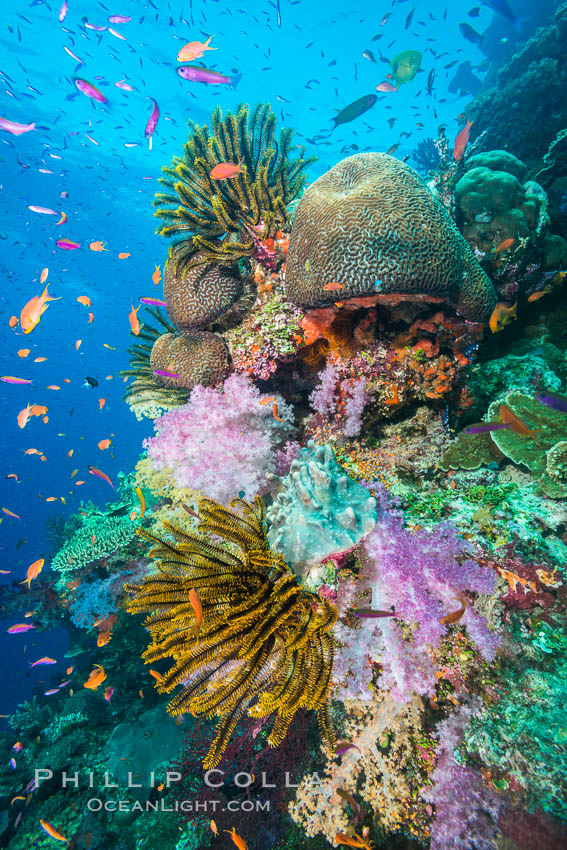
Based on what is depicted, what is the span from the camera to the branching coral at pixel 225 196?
498 centimetres

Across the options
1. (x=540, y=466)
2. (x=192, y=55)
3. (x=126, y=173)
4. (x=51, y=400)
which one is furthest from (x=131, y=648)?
(x=51, y=400)

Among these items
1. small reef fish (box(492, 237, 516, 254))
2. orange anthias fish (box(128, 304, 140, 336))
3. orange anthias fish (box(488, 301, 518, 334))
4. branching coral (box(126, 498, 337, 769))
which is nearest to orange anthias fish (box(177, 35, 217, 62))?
orange anthias fish (box(128, 304, 140, 336))

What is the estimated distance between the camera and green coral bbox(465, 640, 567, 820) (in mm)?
2088

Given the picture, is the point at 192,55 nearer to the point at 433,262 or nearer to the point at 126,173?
the point at 433,262

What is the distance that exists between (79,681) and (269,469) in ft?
34.6

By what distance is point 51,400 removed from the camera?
227 feet

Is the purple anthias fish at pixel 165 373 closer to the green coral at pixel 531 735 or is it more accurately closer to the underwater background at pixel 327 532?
the underwater background at pixel 327 532

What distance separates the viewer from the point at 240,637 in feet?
8.07

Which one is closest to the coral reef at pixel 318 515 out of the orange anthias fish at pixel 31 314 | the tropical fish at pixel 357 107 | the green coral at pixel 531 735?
the green coral at pixel 531 735

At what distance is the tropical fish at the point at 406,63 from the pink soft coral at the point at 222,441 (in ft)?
36.8

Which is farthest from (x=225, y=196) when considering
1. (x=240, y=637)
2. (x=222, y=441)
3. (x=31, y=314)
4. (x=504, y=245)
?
(x=240, y=637)

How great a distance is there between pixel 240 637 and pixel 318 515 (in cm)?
103

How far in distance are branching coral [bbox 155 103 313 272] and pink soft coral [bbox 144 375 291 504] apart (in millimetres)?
2179

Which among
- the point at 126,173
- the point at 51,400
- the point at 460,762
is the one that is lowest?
the point at 460,762
